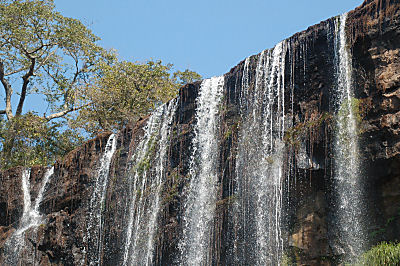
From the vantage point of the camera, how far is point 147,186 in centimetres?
1656

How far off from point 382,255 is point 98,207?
9.95 meters

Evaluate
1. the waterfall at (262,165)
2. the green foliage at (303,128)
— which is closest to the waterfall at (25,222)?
the waterfall at (262,165)

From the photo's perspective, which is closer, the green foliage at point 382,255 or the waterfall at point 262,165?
the green foliage at point 382,255

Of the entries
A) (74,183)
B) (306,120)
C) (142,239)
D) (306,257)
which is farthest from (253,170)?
(74,183)

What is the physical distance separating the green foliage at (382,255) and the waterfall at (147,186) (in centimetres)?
649

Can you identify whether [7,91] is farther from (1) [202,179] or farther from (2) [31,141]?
(1) [202,179]

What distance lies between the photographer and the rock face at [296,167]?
1188 cm

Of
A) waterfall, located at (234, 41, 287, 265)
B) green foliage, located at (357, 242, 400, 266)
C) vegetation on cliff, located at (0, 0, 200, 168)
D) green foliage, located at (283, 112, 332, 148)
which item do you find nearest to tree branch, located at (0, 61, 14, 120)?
vegetation on cliff, located at (0, 0, 200, 168)

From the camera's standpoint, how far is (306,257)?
12.2 metres

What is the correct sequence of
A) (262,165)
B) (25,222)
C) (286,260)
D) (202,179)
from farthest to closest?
1. (25,222)
2. (202,179)
3. (262,165)
4. (286,260)

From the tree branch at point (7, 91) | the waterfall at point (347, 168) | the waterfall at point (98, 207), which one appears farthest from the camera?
the tree branch at point (7, 91)

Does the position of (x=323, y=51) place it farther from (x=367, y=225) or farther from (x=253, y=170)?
(x=367, y=225)

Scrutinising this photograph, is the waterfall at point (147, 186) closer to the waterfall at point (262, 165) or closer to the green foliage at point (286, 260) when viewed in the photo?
the waterfall at point (262, 165)

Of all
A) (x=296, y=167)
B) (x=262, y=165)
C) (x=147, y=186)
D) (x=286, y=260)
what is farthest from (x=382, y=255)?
(x=147, y=186)
